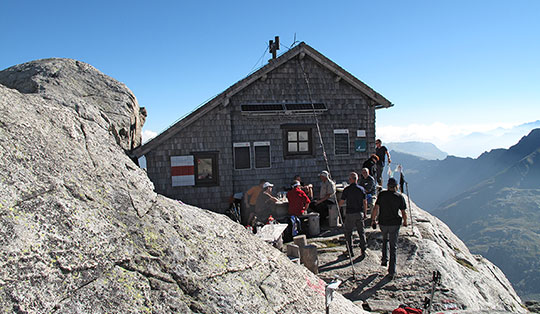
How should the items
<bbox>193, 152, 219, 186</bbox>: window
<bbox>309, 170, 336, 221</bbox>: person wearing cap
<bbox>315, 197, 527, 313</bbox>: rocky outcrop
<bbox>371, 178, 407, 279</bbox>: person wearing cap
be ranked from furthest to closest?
<bbox>193, 152, 219, 186</bbox>: window → <bbox>309, 170, 336, 221</bbox>: person wearing cap → <bbox>371, 178, 407, 279</bbox>: person wearing cap → <bbox>315, 197, 527, 313</bbox>: rocky outcrop

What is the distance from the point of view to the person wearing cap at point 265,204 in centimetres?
1075

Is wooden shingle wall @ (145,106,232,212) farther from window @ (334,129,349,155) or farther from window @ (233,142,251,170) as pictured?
window @ (334,129,349,155)

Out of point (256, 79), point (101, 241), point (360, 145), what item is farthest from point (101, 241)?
point (360, 145)

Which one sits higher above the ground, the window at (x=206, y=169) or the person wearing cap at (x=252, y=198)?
the window at (x=206, y=169)

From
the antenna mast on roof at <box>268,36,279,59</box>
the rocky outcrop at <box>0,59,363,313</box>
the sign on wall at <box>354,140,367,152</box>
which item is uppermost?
the antenna mast on roof at <box>268,36,279,59</box>

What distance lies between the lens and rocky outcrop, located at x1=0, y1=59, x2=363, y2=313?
8.27 ft

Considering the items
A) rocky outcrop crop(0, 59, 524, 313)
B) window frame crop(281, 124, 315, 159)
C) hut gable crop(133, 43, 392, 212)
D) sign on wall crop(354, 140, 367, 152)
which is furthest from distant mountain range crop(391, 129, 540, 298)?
rocky outcrop crop(0, 59, 524, 313)

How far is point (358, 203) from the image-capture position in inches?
325

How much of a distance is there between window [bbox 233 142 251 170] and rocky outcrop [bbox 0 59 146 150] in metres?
3.71

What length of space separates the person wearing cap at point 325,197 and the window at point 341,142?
129 inches

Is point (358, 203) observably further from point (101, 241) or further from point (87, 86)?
point (87, 86)

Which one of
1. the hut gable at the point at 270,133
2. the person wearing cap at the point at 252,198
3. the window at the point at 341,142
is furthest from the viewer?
the window at the point at 341,142

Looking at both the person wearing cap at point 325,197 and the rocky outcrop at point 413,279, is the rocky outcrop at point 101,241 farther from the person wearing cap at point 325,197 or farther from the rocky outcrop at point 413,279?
the person wearing cap at point 325,197

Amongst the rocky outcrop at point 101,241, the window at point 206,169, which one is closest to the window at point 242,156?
the window at point 206,169
